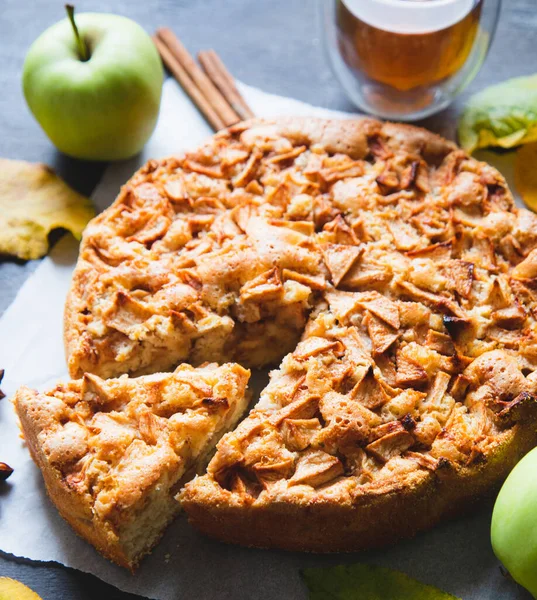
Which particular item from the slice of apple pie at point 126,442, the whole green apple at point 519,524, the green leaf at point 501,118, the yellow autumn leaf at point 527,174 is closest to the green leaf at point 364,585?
the whole green apple at point 519,524

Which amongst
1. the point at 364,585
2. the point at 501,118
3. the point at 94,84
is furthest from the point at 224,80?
the point at 364,585

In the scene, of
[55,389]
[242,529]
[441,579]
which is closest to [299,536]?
[242,529]

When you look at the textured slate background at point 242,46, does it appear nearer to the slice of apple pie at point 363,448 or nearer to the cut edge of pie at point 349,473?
the slice of apple pie at point 363,448

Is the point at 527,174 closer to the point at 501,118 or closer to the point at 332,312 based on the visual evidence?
the point at 501,118

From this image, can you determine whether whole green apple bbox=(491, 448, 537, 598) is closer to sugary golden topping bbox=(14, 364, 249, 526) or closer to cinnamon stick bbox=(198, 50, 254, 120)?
sugary golden topping bbox=(14, 364, 249, 526)

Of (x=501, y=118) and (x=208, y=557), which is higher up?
(x=501, y=118)

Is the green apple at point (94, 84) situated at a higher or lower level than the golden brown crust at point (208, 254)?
higher
